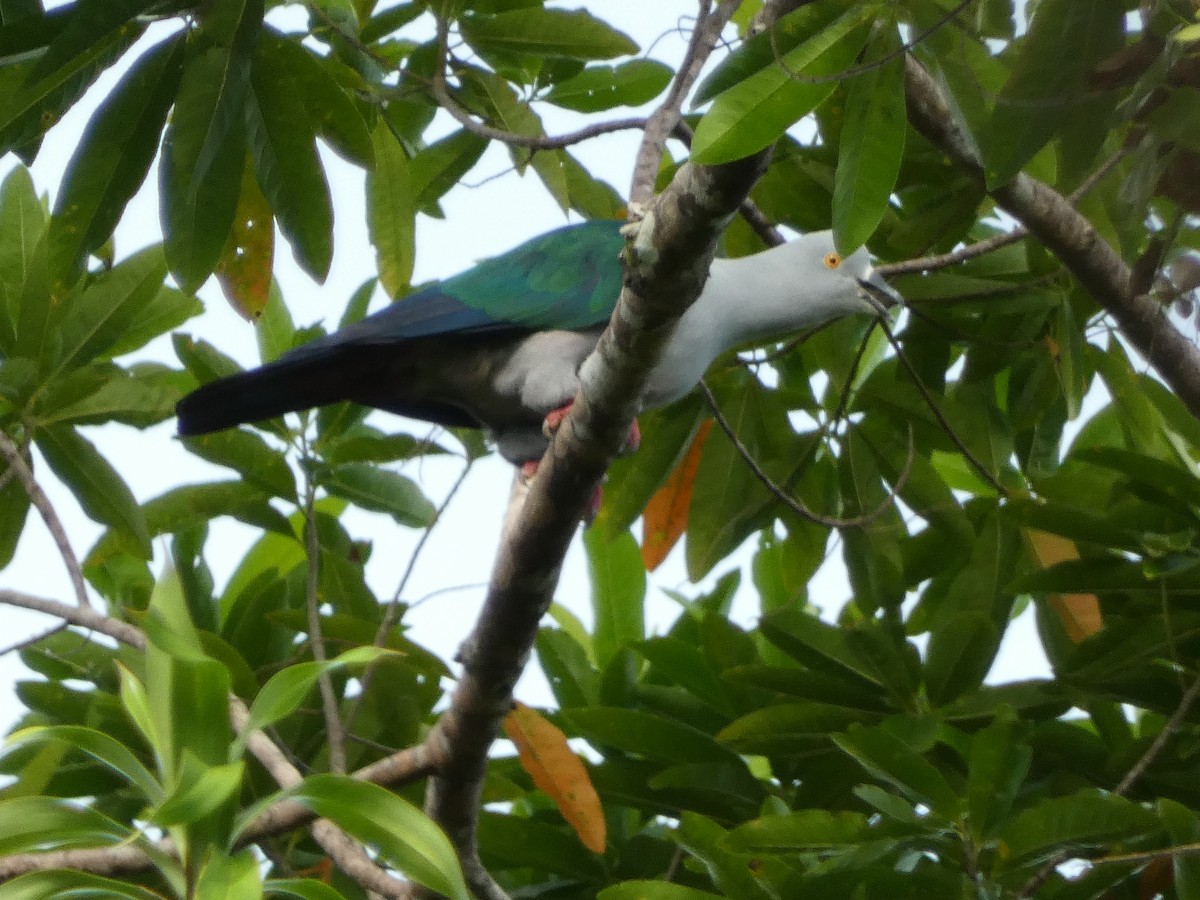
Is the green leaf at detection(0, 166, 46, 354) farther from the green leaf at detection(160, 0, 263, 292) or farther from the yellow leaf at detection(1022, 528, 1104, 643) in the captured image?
the yellow leaf at detection(1022, 528, 1104, 643)

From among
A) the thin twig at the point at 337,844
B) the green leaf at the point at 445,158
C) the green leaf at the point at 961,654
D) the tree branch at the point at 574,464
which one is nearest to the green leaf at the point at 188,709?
the thin twig at the point at 337,844

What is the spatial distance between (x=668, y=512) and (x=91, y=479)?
57.3 inches

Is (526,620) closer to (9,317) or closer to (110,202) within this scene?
(110,202)

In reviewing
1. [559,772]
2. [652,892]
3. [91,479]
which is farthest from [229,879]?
[91,479]

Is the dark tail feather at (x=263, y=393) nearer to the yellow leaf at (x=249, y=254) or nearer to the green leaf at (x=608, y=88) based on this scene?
the yellow leaf at (x=249, y=254)

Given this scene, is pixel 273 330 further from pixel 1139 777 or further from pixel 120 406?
pixel 1139 777

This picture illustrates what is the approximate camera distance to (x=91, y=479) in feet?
10.5

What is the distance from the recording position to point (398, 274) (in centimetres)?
344

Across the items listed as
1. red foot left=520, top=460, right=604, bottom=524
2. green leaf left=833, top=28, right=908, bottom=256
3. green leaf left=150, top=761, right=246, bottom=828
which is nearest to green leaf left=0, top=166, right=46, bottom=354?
red foot left=520, top=460, right=604, bottom=524

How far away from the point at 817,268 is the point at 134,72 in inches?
68.6

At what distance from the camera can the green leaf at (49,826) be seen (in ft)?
6.48

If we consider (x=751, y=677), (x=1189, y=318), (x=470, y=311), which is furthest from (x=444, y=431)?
(x=1189, y=318)

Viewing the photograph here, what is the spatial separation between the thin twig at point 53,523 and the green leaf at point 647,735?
1057mm

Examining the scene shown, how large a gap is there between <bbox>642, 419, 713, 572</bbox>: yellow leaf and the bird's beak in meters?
0.58
